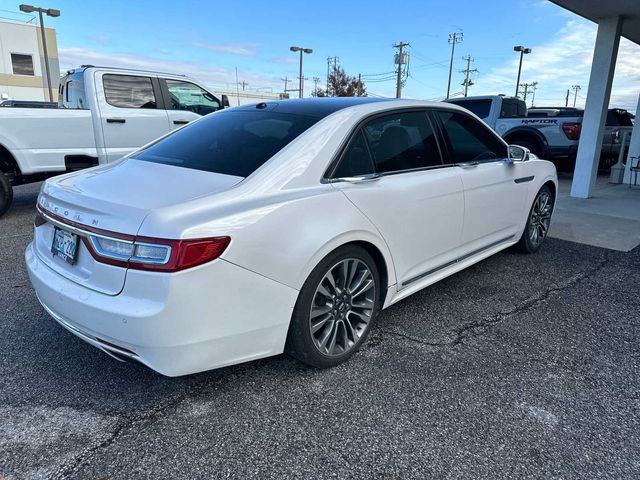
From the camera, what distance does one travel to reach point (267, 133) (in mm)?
2900

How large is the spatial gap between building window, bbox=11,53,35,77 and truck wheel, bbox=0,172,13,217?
3809cm

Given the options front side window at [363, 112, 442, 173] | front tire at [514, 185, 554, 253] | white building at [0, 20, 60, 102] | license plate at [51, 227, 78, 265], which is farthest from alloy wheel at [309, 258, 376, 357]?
white building at [0, 20, 60, 102]

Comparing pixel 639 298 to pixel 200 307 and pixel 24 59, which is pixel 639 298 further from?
pixel 24 59

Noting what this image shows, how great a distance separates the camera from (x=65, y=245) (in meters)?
2.41

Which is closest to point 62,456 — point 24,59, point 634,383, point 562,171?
point 634,383

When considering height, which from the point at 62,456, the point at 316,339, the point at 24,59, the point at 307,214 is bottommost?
the point at 62,456

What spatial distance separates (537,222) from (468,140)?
176 cm

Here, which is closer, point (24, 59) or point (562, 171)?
point (562, 171)

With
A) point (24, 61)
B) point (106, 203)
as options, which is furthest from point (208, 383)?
point (24, 61)

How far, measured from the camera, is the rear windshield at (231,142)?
268cm

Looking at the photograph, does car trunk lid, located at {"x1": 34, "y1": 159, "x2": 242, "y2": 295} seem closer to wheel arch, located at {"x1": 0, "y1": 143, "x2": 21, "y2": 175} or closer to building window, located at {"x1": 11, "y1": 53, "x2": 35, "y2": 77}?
wheel arch, located at {"x1": 0, "y1": 143, "x2": 21, "y2": 175}

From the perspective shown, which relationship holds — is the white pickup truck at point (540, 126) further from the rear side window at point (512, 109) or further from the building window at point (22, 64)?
the building window at point (22, 64)

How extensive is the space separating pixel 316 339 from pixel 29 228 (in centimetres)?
489

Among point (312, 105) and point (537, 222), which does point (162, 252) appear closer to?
point (312, 105)
